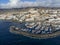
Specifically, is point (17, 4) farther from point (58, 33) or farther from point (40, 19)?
point (58, 33)

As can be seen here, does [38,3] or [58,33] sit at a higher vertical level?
[38,3]

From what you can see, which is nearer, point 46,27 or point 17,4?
point 46,27

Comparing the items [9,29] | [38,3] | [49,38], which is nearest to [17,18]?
[9,29]

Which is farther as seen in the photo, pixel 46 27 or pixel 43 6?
pixel 43 6

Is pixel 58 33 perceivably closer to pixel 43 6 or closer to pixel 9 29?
pixel 43 6

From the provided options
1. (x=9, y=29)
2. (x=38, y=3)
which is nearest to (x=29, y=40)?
(x=9, y=29)

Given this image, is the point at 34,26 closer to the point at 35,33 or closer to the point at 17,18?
the point at 35,33

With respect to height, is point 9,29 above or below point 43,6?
below

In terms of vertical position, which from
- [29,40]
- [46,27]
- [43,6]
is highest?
[43,6]
